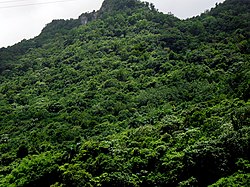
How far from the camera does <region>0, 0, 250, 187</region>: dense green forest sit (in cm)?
3031

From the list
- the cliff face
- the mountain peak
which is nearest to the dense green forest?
the cliff face

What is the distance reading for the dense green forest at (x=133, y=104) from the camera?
30.3 metres

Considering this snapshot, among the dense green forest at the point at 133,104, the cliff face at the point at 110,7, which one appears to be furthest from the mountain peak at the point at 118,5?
the dense green forest at the point at 133,104

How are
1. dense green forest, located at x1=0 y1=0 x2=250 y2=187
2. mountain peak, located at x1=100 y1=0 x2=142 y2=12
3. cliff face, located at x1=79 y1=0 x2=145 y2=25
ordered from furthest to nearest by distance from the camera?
mountain peak, located at x1=100 y1=0 x2=142 y2=12, cliff face, located at x1=79 y1=0 x2=145 y2=25, dense green forest, located at x1=0 y1=0 x2=250 y2=187

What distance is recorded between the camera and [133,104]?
4472cm

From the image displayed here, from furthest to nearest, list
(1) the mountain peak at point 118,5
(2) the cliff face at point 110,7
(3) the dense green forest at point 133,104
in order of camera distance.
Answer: (1) the mountain peak at point 118,5 → (2) the cliff face at point 110,7 → (3) the dense green forest at point 133,104

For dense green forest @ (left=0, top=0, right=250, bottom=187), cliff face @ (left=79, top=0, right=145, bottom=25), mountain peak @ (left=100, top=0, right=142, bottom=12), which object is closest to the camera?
dense green forest @ (left=0, top=0, right=250, bottom=187)

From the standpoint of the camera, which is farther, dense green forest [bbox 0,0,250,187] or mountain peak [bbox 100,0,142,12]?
mountain peak [bbox 100,0,142,12]

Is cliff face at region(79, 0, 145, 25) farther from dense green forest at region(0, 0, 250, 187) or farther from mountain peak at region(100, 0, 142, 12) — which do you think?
dense green forest at region(0, 0, 250, 187)

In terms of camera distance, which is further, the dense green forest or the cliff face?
the cliff face

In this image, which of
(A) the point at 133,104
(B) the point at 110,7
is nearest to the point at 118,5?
(B) the point at 110,7

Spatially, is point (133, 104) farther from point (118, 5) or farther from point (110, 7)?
point (110, 7)

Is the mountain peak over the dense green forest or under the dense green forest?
over

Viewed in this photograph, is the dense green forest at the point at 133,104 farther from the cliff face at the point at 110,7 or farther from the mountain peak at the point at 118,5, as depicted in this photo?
the mountain peak at the point at 118,5
